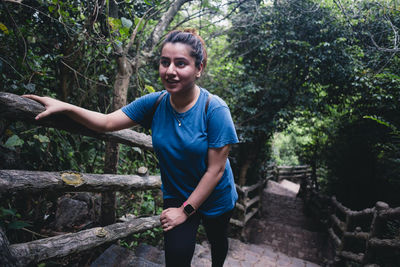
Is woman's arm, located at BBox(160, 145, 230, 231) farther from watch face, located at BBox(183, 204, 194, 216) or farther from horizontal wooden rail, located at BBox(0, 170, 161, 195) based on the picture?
horizontal wooden rail, located at BBox(0, 170, 161, 195)

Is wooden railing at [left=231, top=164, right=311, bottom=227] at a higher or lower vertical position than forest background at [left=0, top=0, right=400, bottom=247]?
lower

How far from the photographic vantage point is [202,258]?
2.57 meters

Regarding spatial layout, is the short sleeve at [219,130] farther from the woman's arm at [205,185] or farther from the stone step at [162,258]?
the stone step at [162,258]

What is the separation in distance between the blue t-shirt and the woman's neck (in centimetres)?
3

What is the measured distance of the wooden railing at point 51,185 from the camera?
1.15 meters

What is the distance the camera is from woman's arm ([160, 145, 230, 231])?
1.35 meters

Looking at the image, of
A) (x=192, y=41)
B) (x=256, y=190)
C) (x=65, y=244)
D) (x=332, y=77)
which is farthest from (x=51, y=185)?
(x=256, y=190)

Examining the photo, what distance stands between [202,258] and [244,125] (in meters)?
4.13

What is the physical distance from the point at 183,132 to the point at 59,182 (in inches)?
31.4

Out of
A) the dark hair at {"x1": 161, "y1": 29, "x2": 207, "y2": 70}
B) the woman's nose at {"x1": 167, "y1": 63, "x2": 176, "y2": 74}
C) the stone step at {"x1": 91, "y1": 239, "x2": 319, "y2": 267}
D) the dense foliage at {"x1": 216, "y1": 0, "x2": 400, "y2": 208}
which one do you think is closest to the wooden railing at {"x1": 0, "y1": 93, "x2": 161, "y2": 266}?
the stone step at {"x1": 91, "y1": 239, "x2": 319, "y2": 267}

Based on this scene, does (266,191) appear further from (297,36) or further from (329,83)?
(297,36)

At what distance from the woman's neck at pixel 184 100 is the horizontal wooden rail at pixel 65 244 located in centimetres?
102

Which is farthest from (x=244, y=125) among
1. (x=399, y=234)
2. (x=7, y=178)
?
(x=7, y=178)

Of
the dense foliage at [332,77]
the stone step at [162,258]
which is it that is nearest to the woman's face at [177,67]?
the stone step at [162,258]
